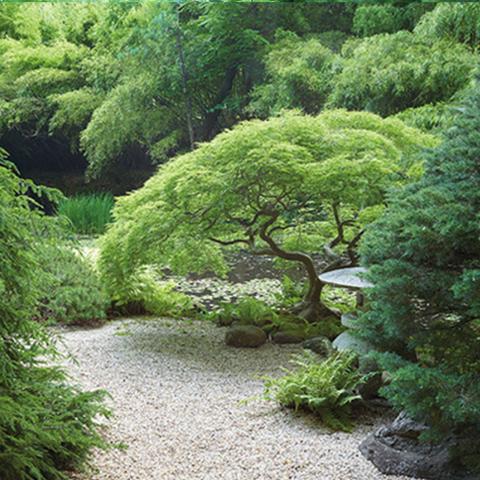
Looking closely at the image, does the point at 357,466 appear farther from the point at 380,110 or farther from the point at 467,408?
the point at 380,110

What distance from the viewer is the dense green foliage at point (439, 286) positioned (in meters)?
2.26

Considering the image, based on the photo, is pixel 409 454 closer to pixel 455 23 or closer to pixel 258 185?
pixel 258 185

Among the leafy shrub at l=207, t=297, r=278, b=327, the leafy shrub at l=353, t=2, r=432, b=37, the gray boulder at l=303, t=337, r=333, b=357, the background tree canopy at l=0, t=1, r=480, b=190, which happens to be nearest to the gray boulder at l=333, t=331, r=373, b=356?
the gray boulder at l=303, t=337, r=333, b=357

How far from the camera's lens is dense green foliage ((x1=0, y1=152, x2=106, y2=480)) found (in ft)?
6.48

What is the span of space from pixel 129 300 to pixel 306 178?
6.99 feet

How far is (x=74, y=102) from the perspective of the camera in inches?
469

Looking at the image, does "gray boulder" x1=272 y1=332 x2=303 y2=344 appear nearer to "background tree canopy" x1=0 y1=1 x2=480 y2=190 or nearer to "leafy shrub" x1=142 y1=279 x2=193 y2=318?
"leafy shrub" x1=142 y1=279 x2=193 y2=318

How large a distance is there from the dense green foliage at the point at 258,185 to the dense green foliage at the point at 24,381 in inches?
97.2

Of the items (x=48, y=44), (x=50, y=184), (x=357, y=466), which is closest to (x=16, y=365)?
(x=357, y=466)

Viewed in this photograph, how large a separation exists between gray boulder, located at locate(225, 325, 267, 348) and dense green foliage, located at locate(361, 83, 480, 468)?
7.43 ft

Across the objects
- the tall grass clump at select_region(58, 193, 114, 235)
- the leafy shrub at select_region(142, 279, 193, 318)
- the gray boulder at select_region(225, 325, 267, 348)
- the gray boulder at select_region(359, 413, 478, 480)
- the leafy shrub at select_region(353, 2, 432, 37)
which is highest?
the leafy shrub at select_region(353, 2, 432, 37)

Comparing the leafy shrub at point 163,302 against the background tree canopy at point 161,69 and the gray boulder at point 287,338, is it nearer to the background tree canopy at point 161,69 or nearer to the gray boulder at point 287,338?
the gray boulder at point 287,338

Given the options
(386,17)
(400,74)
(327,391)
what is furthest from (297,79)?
(327,391)

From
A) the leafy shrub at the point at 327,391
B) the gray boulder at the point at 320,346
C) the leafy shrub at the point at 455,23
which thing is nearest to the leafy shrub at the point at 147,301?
the gray boulder at the point at 320,346
